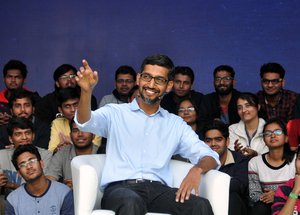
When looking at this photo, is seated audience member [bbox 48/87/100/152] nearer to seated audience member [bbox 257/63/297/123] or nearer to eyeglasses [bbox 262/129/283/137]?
eyeglasses [bbox 262/129/283/137]

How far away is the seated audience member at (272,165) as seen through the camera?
22.2 feet

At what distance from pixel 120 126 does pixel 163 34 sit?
10.1ft

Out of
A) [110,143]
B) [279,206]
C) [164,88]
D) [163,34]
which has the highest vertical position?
[163,34]

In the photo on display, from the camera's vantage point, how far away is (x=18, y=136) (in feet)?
23.0

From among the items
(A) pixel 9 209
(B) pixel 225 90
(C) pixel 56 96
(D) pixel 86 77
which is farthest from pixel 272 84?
(D) pixel 86 77

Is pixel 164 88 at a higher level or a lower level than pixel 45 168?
higher

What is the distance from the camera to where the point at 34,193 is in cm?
641

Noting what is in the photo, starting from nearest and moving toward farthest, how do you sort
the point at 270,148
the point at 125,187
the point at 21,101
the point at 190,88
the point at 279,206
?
1. the point at 125,187
2. the point at 279,206
3. the point at 270,148
4. the point at 21,101
5. the point at 190,88

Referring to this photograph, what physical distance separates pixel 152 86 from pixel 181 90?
2559 millimetres

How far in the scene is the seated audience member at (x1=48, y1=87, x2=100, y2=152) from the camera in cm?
761

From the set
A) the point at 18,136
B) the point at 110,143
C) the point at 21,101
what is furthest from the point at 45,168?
the point at 110,143

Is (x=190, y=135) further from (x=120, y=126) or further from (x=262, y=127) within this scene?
(x=262, y=127)

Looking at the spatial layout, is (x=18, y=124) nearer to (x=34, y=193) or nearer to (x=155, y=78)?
(x=34, y=193)

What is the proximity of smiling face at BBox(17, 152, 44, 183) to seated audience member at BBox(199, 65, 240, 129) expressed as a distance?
2.19 m
